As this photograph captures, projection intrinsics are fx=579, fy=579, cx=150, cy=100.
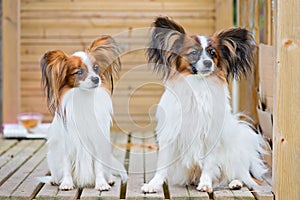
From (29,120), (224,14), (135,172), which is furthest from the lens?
(224,14)

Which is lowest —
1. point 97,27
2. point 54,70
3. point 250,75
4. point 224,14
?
point 250,75

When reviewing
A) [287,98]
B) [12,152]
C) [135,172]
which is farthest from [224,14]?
[287,98]

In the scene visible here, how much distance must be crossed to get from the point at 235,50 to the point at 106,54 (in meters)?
0.83

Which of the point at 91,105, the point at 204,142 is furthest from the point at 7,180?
the point at 204,142

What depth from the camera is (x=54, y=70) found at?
3.54 meters

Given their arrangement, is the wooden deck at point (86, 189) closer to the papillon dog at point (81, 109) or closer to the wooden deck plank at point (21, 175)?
the wooden deck plank at point (21, 175)

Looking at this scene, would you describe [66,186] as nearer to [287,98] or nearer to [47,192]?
[47,192]

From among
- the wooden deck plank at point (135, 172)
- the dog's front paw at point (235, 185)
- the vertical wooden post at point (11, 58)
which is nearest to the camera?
the wooden deck plank at point (135, 172)

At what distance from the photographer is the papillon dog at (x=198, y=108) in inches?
143

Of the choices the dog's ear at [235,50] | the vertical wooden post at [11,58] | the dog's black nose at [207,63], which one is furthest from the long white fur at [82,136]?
the vertical wooden post at [11,58]

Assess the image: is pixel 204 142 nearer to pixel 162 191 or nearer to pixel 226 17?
pixel 162 191

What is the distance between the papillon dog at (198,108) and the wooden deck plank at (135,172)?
10 centimetres

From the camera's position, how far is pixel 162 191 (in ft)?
12.0

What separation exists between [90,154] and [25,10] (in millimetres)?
3424
